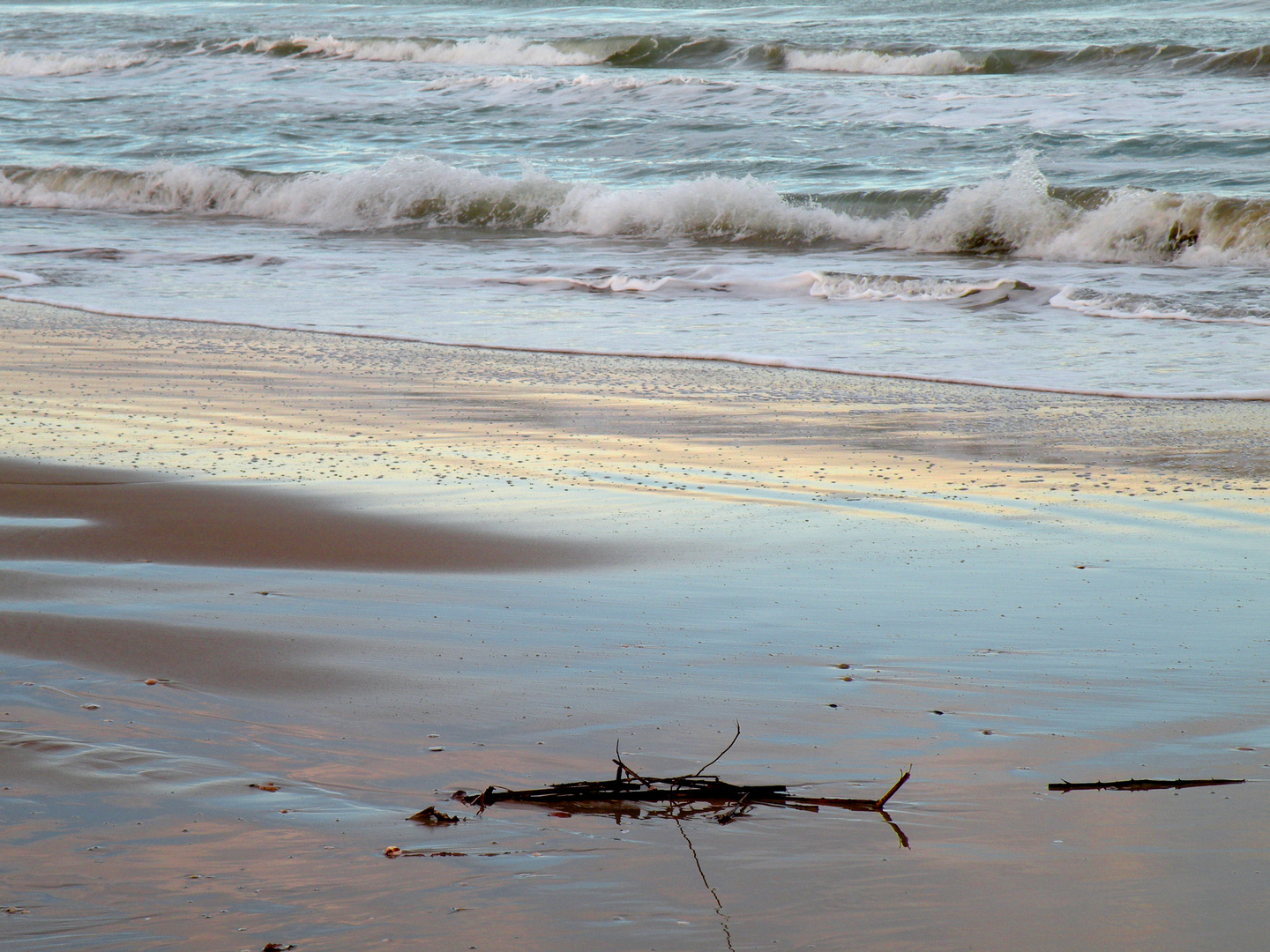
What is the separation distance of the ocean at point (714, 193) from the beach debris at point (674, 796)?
4.49 metres

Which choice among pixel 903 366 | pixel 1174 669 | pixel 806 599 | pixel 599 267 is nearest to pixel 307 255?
pixel 599 267

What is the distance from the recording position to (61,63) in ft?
83.7

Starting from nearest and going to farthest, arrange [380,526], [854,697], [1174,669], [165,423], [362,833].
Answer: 1. [362,833]
2. [854,697]
3. [1174,669]
4. [380,526]
5. [165,423]

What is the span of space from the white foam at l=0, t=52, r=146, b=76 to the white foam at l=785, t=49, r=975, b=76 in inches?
514

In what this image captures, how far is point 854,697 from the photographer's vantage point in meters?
2.32

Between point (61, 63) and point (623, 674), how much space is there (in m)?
27.0

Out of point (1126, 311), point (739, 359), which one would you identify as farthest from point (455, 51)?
point (739, 359)

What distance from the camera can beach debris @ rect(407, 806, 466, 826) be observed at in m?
1.75

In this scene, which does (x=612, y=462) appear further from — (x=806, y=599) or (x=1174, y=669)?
(x=1174, y=669)

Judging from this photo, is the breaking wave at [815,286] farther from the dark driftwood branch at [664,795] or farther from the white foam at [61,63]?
the white foam at [61,63]

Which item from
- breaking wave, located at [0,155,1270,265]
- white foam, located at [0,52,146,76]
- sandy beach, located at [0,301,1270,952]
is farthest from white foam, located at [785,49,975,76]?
sandy beach, located at [0,301,1270,952]

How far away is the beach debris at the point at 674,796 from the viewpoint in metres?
1.81

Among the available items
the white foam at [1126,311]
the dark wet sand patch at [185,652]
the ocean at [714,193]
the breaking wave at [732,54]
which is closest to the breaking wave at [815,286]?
the ocean at [714,193]

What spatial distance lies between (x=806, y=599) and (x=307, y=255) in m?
8.71
